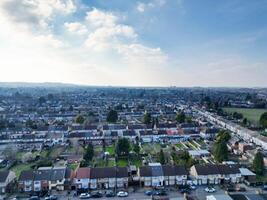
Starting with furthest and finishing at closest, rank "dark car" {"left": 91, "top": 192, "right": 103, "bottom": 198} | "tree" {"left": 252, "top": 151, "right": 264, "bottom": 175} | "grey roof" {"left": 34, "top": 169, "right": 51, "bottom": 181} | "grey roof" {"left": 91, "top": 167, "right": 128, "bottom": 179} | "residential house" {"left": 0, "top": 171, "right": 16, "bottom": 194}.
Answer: "tree" {"left": 252, "top": 151, "right": 264, "bottom": 175} < "grey roof" {"left": 91, "top": 167, "right": 128, "bottom": 179} < "grey roof" {"left": 34, "top": 169, "right": 51, "bottom": 181} < "residential house" {"left": 0, "top": 171, "right": 16, "bottom": 194} < "dark car" {"left": 91, "top": 192, "right": 103, "bottom": 198}

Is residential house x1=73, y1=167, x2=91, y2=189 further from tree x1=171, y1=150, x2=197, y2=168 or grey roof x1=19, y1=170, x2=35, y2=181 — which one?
tree x1=171, y1=150, x2=197, y2=168

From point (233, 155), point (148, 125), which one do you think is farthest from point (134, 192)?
point (148, 125)

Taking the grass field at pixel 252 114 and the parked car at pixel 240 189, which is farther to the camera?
the grass field at pixel 252 114

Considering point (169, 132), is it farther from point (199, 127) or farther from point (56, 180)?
point (56, 180)

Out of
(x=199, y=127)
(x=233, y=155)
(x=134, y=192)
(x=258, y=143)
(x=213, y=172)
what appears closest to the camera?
(x=134, y=192)

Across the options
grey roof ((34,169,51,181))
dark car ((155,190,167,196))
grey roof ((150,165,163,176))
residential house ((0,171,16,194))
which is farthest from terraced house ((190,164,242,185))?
residential house ((0,171,16,194))

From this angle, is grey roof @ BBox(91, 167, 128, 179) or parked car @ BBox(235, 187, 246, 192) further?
grey roof @ BBox(91, 167, 128, 179)

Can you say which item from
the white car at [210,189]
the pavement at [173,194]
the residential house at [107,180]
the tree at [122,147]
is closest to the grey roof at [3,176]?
the pavement at [173,194]

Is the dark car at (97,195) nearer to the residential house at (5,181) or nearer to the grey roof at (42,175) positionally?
the grey roof at (42,175)

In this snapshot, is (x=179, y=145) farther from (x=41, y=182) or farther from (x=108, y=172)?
(x=41, y=182)

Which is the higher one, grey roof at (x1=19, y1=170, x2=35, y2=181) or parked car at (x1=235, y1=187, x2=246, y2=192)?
grey roof at (x1=19, y1=170, x2=35, y2=181)

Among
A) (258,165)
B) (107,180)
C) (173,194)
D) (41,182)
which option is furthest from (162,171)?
(41,182)
